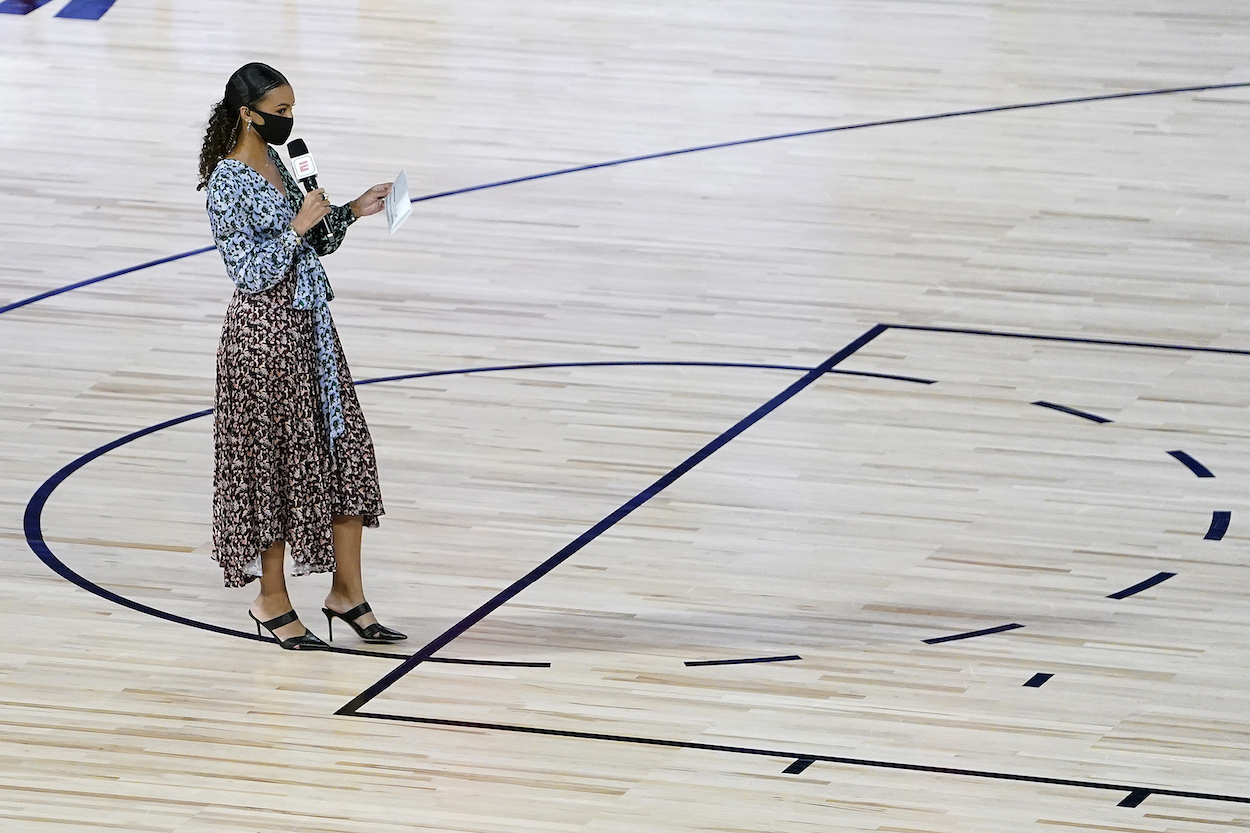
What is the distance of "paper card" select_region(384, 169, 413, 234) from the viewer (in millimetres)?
4141

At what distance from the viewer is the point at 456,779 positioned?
390 centimetres

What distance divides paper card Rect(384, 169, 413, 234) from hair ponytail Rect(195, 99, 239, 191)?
0.33m

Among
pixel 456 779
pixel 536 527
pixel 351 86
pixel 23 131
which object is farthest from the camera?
pixel 351 86

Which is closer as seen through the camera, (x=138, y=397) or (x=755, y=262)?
(x=138, y=397)

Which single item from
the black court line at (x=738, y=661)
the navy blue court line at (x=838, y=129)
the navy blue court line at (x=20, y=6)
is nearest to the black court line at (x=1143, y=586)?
the black court line at (x=738, y=661)

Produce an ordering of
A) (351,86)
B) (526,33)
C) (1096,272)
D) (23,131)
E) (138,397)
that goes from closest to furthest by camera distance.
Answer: (138,397), (1096,272), (23,131), (351,86), (526,33)

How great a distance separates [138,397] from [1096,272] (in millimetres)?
3155

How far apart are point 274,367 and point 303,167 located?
40 cm

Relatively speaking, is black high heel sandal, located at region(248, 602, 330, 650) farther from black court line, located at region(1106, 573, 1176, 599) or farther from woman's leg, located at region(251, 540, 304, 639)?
black court line, located at region(1106, 573, 1176, 599)

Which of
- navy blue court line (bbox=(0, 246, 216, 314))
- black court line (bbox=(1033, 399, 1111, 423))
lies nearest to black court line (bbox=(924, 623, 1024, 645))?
black court line (bbox=(1033, 399, 1111, 423))

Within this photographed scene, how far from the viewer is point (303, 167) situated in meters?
4.18

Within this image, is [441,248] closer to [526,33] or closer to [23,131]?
[23,131]

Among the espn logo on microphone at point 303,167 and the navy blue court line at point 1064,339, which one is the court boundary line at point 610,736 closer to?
the espn logo on microphone at point 303,167

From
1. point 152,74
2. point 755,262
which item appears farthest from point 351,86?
point 755,262
